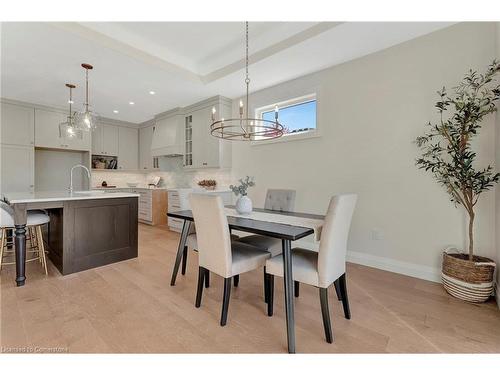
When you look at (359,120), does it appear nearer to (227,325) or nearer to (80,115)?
(227,325)

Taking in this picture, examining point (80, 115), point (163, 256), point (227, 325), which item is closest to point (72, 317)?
point (227, 325)

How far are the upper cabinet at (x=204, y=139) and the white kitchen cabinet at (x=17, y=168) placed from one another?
3039 mm

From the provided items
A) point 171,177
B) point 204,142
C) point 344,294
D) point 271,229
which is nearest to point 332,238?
point 271,229

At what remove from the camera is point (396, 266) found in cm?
285

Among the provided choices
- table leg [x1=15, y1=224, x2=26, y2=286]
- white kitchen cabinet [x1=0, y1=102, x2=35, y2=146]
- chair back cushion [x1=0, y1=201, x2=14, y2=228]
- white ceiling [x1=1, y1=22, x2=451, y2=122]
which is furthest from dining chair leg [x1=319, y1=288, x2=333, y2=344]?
white kitchen cabinet [x1=0, y1=102, x2=35, y2=146]

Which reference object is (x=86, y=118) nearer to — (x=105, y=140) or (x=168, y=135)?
(x=168, y=135)

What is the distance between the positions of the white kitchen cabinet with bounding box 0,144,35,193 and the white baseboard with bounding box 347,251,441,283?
6.08m

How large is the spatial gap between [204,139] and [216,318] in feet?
11.9

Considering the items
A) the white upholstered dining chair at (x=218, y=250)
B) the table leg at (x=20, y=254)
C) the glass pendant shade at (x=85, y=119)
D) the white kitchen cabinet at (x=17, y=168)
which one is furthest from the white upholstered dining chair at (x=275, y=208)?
the white kitchen cabinet at (x=17, y=168)

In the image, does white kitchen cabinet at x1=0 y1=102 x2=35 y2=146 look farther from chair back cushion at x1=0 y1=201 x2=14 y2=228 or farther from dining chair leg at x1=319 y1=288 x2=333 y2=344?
dining chair leg at x1=319 y1=288 x2=333 y2=344

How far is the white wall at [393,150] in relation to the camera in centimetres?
244

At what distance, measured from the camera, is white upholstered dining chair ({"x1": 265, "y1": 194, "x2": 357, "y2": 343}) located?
62.9 inches

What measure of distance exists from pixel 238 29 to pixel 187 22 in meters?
0.60

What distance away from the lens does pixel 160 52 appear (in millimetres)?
3357
